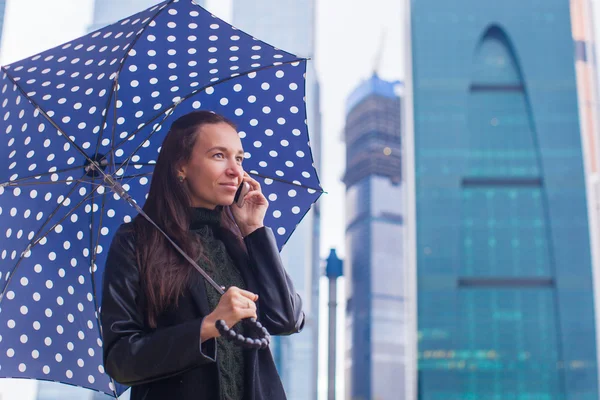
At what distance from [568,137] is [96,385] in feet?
181

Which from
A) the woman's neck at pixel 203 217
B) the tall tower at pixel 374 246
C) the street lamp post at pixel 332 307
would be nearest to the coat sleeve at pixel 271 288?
the woman's neck at pixel 203 217

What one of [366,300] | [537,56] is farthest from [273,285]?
[366,300]

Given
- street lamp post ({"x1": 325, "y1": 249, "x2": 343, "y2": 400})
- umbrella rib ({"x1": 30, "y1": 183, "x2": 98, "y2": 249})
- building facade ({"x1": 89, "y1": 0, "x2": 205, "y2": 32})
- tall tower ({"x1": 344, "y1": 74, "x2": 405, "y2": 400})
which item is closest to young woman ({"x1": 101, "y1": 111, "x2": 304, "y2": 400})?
umbrella rib ({"x1": 30, "y1": 183, "x2": 98, "y2": 249})

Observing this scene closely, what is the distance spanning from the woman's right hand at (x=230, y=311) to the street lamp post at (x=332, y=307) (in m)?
4.63

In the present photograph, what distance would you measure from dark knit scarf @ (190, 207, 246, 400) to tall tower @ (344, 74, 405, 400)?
3941 inches

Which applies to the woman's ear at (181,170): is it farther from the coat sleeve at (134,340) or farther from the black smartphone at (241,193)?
the coat sleeve at (134,340)

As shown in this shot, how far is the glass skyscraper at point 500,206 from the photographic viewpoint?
165 feet

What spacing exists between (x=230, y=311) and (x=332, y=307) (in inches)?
184

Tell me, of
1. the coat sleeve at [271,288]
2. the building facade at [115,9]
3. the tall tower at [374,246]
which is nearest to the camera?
the coat sleeve at [271,288]

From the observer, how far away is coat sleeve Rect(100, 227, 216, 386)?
157 cm

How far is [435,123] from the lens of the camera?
180ft

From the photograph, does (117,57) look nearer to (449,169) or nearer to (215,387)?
(215,387)

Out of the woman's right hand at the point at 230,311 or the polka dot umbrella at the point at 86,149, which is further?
the polka dot umbrella at the point at 86,149

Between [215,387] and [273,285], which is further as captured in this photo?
[273,285]
